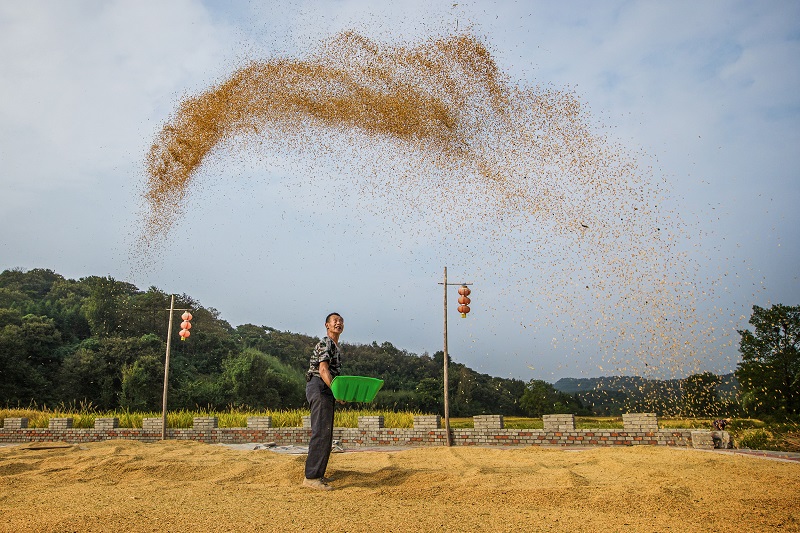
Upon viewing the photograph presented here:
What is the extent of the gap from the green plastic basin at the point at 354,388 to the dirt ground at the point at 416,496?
0.69 m

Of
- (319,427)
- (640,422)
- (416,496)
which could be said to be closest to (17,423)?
(319,427)

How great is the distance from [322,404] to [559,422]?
586 centimetres

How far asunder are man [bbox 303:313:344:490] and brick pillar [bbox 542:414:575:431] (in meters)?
5.53

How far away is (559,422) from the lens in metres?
9.13

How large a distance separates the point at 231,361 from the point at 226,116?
19842mm

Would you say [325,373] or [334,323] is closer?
[325,373]

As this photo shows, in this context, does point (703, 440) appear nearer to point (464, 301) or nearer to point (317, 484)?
point (464, 301)

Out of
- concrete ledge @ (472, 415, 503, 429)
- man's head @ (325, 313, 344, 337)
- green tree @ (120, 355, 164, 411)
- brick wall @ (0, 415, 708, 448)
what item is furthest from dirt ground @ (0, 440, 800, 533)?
green tree @ (120, 355, 164, 411)

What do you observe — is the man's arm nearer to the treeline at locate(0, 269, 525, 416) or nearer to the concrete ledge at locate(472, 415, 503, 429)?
the concrete ledge at locate(472, 415, 503, 429)

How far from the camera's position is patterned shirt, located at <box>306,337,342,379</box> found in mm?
4621

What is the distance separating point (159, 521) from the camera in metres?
3.11

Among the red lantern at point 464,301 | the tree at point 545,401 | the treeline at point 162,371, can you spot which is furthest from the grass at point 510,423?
the treeline at point 162,371

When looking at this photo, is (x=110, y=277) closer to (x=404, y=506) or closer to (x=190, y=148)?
(x=190, y=148)

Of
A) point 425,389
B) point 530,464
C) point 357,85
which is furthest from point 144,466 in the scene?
point 425,389
